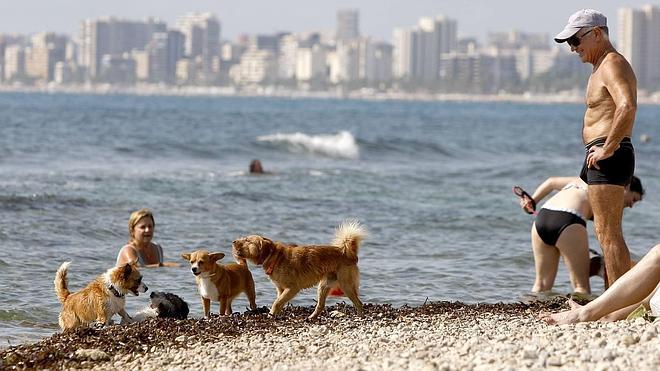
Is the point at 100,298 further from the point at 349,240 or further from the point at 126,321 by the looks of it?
the point at 349,240

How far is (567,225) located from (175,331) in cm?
362

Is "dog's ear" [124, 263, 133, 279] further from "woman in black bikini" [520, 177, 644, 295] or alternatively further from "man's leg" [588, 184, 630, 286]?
"woman in black bikini" [520, 177, 644, 295]

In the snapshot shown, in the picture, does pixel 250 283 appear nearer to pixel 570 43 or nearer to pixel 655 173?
pixel 570 43

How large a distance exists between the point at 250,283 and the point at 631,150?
2.84 meters

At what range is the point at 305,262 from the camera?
811 cm

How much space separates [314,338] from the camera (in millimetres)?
7312

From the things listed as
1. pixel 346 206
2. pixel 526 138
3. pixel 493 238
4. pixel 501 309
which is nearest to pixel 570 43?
pixel 501 309

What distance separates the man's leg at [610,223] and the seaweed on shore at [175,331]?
0.80 metres

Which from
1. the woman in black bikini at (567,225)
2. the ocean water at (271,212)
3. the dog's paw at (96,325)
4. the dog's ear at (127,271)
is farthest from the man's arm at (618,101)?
the dog's paw at (96,325)

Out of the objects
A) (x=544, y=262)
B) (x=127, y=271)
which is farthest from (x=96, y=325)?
(x=544, y=262)

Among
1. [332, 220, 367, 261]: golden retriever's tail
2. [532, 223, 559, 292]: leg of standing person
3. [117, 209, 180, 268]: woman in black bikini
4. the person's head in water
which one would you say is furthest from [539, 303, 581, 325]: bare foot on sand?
the person's head in water

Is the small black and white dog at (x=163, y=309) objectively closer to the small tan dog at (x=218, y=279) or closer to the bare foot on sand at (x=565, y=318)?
the small tan dog at (x=218, y=279)

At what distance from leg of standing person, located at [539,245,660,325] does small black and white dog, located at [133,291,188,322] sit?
8.88 ft

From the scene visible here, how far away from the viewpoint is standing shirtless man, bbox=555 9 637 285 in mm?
7785
